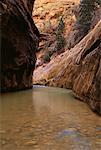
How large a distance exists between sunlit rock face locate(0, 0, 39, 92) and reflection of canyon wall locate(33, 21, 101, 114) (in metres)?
4.09

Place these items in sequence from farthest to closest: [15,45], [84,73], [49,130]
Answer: [15,45] < [84,73] < [49,130]

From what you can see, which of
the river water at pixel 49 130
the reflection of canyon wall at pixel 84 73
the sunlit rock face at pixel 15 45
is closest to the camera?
the river water at pixel 49 130

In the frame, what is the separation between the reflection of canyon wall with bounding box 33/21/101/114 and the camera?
12712 mm

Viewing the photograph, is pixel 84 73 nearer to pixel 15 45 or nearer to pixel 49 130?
pixel 15 45

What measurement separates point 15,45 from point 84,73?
685 centimetres

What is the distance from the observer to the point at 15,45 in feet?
73.3

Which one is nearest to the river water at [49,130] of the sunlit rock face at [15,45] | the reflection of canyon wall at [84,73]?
the reflection of canyon wall at [84,73]

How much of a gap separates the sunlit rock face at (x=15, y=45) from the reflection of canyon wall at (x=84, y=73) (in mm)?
4093

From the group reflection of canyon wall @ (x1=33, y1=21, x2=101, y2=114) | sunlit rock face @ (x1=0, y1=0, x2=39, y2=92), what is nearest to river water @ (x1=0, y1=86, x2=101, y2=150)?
reflection of canyon wall @ (x1=33, y1=21, x2=101, y2=114)

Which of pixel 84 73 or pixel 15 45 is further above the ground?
pixel 15 45

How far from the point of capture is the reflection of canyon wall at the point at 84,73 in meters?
12.7

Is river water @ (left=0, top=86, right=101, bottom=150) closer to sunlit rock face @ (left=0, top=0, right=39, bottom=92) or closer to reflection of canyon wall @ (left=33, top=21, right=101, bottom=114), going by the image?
reflection of canyon wall @ (left=33, top=21, right=101, bottom=114)

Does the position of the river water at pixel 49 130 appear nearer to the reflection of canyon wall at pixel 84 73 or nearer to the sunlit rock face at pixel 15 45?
the reflection of canyon wall at pixel 84 73

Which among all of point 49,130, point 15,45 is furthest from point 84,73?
point 49,130
